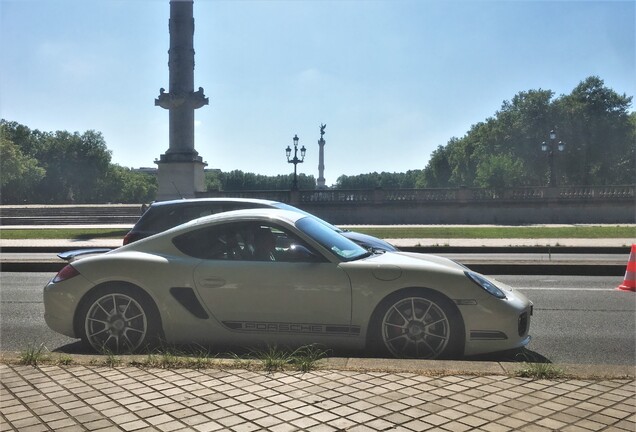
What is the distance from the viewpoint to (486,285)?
5.16 metres

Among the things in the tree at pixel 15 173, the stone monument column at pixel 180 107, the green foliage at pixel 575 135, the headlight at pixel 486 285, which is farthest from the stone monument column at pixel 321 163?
the headlight at pixel 486 285

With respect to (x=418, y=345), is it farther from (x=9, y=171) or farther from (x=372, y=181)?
(x=372, y=181)

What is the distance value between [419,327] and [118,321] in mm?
2763

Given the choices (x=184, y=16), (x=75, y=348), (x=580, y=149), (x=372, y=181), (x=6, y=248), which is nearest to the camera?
(x=75, y=348)

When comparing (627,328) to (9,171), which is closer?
(627,328)

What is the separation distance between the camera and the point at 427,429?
302cm

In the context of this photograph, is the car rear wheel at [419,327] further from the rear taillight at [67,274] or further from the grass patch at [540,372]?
the rear taillight at [67,274]

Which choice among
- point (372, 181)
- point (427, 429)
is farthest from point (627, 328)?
point (372, 181)

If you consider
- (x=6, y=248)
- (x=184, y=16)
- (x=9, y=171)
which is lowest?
(x=6, y=248)

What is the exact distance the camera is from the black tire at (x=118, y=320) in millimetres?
5172

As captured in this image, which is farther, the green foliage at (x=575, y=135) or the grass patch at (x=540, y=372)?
the green foliage at (x=575, y=135)

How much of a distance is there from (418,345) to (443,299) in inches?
18.0

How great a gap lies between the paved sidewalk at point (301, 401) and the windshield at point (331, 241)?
1511mm

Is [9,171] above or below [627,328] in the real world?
above
